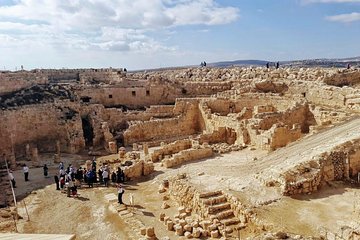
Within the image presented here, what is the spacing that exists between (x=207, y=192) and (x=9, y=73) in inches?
844

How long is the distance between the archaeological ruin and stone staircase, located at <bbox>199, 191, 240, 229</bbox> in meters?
0.03

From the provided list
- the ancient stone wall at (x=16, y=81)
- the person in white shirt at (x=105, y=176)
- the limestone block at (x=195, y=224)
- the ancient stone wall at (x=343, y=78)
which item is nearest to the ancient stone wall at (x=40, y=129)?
the ancient stone wall at (x=16, y=81)

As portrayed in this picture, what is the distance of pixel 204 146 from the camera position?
2067 centimetres

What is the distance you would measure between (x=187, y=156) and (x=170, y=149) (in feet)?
5.43

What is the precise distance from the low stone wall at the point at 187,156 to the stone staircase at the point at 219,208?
5294mm

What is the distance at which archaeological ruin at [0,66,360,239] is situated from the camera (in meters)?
12.5

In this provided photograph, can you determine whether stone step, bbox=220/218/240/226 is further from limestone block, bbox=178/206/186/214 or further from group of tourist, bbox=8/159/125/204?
group of tourist, bbox=8/159/125/204

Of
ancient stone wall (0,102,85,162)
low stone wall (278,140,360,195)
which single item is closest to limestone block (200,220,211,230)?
low stone wall (278,140,360,195)

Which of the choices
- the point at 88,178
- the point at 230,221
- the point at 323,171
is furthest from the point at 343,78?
the point at 230,221

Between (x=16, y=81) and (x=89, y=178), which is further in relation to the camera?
(x=16, y=81)

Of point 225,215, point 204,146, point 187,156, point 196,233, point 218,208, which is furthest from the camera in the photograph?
point 204,146

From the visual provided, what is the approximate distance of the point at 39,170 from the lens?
808 inches

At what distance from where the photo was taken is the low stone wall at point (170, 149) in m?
20.5

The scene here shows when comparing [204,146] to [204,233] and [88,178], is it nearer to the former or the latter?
[88,178]
